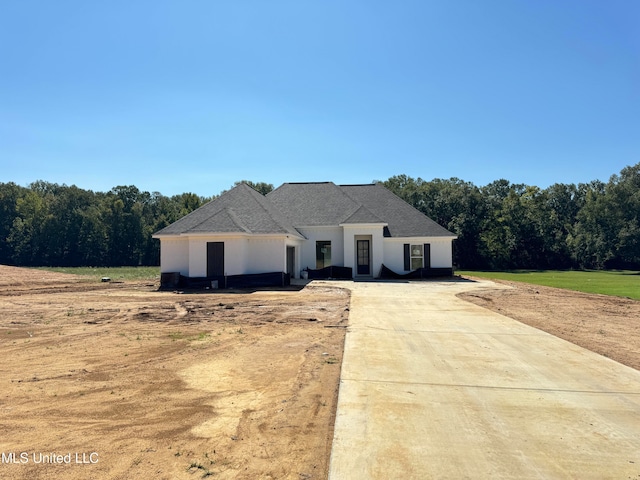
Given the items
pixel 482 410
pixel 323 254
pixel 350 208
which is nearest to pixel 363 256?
pixel 323 254

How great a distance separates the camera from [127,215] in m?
68.0

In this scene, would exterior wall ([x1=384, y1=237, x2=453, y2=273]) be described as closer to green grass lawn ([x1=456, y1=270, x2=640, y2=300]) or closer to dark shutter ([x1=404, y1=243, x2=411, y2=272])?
dark shutter ([x1=404, y1=243, x2=411, y2=272])

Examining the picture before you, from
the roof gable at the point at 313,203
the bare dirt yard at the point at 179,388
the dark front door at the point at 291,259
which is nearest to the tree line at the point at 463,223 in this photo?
the roof gable at the point at 313,203

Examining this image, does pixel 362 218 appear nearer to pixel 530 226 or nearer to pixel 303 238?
pixel 303 238

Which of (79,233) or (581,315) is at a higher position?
(79,233)

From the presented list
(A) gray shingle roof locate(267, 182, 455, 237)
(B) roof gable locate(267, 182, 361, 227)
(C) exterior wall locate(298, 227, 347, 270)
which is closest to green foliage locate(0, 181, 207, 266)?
(B) roof gable locate(267, 182, 361, 227)

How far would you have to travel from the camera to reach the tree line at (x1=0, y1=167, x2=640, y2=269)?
1922 inches

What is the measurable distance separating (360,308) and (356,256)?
48.6ft

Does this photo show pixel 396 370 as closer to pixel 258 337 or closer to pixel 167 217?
pixel 258 337

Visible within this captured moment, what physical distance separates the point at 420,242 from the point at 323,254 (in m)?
6.60

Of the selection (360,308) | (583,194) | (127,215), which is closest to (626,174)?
(583,194)

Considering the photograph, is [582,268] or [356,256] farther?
[582,268]

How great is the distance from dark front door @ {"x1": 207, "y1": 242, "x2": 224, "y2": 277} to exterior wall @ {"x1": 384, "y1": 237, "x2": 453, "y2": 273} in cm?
1135

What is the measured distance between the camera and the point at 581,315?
12.6 metres
